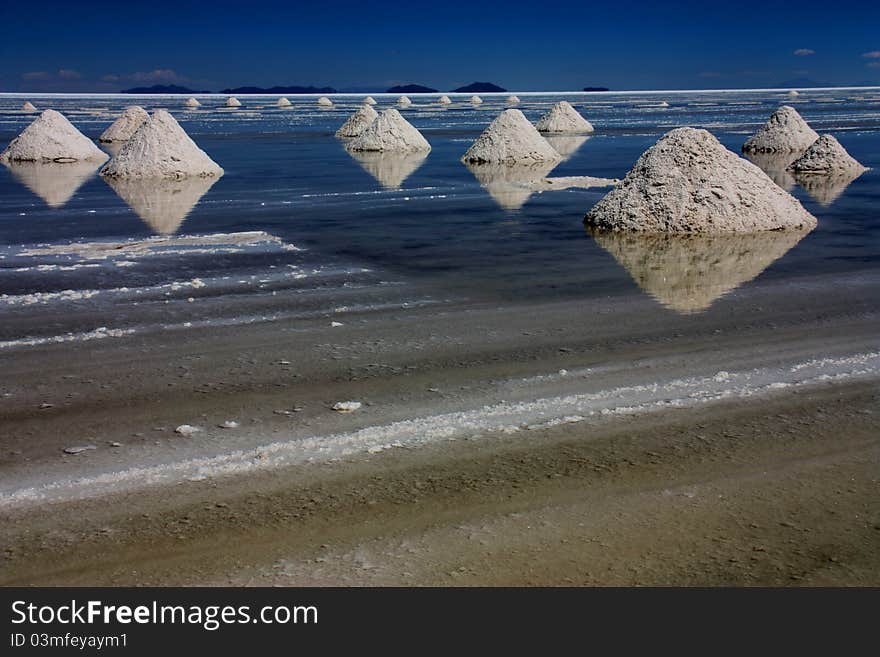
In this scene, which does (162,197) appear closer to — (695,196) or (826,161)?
(695,196)

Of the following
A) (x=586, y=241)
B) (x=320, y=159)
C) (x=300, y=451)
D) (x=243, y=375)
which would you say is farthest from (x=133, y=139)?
(x=300, y=451)

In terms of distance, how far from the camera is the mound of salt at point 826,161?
19.2 m

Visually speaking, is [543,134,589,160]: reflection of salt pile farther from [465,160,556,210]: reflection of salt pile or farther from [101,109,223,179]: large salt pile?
[101,109,223,179]: large salt pile

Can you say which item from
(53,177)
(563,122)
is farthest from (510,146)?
(563,122)

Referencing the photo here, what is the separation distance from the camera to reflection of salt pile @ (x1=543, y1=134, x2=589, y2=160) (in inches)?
1034

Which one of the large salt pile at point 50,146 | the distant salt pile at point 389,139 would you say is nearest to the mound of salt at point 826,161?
the distant salt pile at point 389,139

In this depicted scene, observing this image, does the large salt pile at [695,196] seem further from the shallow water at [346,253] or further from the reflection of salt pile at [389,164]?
the reflection of salt pile at [389,164]

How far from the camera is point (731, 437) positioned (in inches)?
179

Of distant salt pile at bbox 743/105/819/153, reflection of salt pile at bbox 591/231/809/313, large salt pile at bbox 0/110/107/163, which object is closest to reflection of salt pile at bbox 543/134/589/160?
distant salt pile at bbox 743/105/819/153

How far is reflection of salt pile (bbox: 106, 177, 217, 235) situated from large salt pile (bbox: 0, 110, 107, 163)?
5.85 m

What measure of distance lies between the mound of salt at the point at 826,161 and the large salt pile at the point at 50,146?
1716 cm

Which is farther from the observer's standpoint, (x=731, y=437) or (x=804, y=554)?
(x=731, y=437)

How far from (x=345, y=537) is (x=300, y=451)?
2.90 ft
